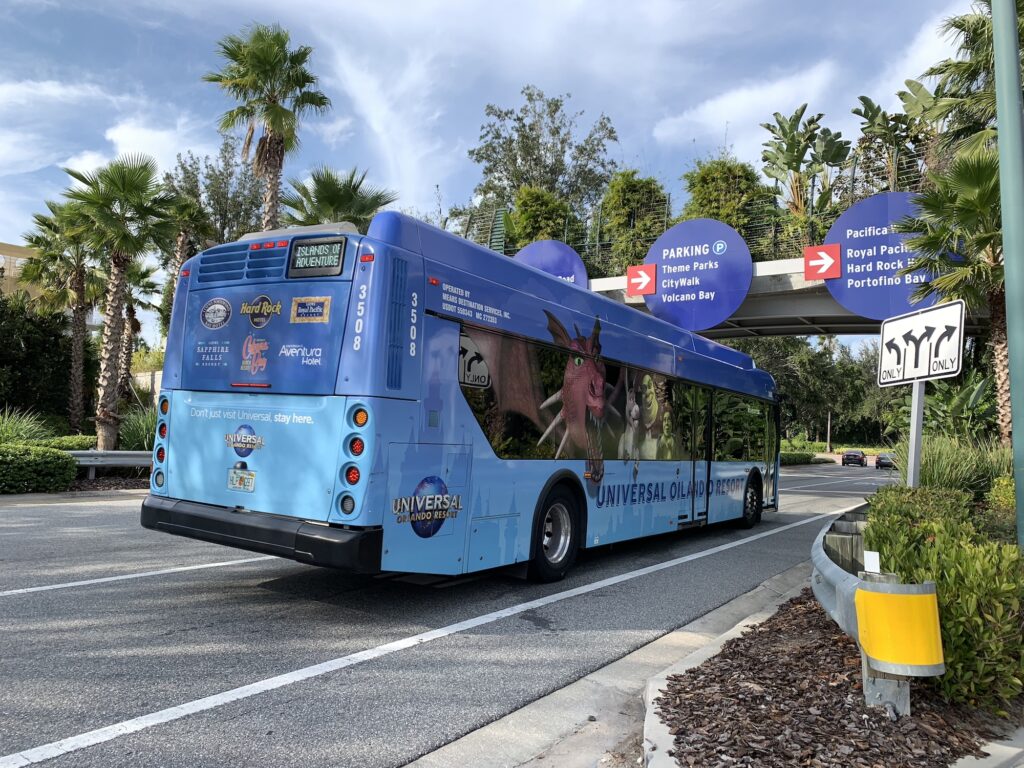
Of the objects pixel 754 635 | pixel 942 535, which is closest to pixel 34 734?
pixel 754 635

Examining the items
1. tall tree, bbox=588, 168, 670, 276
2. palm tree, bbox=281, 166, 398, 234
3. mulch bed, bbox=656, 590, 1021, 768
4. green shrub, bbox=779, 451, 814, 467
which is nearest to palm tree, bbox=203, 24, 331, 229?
palm tree, bbox=281, 166, 398, 234

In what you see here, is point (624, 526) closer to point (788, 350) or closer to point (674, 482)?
point (674, 482)

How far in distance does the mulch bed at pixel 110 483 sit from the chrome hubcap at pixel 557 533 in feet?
37.9

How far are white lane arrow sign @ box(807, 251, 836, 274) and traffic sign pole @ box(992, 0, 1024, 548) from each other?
9.35m

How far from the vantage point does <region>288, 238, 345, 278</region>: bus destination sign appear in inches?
221

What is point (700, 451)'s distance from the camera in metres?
11.0

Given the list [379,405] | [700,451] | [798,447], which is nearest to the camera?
[379,405]

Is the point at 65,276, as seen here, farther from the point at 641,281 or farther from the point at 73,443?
the point at 641,281

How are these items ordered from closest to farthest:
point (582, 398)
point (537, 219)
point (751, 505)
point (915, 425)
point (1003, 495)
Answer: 1. point (915, 425)
2. point (582, 398)
3. point (1003, 495)
4. point (751, 505)
5. point (537, 219)

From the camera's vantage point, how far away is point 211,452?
6.03m

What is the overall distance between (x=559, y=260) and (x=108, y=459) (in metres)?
11.7

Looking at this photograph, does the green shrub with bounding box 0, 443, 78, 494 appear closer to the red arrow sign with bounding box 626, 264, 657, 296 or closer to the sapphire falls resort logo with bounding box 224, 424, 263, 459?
the sapphire falls resort logo with bounding box 224, 424, 263, 459

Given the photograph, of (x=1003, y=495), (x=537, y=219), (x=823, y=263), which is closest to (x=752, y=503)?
(x=1003, y=495)

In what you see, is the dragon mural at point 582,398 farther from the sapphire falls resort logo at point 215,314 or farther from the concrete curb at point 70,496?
the concrete curb at point 70,496
